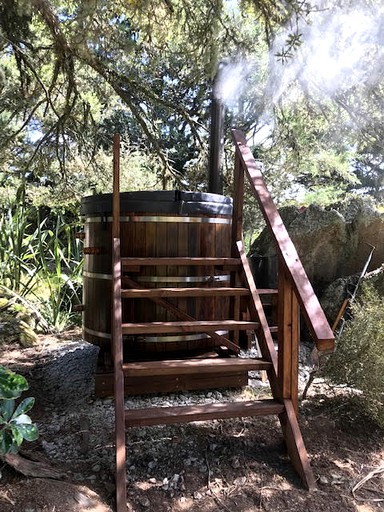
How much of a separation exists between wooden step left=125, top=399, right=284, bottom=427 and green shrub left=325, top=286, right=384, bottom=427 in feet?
2.06

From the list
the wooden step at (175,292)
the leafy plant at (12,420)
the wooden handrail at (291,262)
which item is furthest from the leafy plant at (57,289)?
the leafy plant at (12,420)

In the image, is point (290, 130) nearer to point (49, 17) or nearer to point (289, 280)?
point (49, 17)

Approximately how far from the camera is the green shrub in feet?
7.70

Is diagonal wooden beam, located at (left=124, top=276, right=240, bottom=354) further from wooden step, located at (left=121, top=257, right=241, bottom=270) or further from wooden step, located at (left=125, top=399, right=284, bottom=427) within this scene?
wooden step, located at (left=125, top=399, right=284, bottom=427)

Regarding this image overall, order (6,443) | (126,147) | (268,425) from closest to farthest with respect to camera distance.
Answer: (6,443)
(268,425)
(126,147)

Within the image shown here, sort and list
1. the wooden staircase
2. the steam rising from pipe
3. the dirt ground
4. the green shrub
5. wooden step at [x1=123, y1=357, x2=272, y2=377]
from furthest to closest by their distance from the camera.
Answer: the steam rising from pipe → the green shrub → wooden step at [x1=123, y1=357, x2=272, y2=377] → the wooden staircase → the dirt ground

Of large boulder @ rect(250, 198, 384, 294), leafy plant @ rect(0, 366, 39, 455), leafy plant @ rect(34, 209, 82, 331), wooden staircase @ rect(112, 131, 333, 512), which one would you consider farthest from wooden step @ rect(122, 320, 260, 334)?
leafy plant @ rect(34, 209, 82, 331)

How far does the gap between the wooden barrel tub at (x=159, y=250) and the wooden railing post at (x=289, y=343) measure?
0.84 meters

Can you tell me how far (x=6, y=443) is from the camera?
142 centimetres

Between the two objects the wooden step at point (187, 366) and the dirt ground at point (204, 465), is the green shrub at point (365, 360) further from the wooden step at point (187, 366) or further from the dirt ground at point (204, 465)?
the wooden step at point (187, 366)

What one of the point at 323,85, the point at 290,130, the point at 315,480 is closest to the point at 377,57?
the point at 323,85

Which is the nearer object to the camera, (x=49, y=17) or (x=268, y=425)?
(x=268, y=425)

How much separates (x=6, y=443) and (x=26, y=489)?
30 cm

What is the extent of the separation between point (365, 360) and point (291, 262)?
826mm
